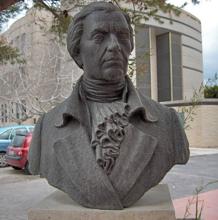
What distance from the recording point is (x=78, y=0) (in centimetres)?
678

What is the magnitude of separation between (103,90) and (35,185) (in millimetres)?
7453

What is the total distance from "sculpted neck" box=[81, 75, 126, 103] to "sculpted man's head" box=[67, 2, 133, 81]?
41mm

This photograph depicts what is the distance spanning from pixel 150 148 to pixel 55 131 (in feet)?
2.08

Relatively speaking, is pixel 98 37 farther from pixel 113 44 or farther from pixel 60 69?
pixel 60 69

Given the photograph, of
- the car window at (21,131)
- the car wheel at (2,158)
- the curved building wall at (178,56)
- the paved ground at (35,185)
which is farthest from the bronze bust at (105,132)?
the curved building wall at (178,56)

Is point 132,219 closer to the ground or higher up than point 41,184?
higher up

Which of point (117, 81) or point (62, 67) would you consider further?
point (62, 67)

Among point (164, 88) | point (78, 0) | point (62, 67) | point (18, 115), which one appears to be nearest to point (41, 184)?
point (78, 0)

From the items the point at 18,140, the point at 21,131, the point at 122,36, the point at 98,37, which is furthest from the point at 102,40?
the point at 21,131

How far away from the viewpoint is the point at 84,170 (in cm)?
252

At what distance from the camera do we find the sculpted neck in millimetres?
2744

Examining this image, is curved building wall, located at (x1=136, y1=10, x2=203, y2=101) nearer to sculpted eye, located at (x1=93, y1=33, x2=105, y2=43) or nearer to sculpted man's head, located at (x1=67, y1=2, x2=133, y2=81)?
sculpted man's head, located at (x1=67, y1=2, x2=133, y2=81)

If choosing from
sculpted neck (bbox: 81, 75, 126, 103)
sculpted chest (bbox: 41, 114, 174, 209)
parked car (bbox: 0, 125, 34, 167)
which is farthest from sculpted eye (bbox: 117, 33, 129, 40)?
parked car (bbox: 0, 125, 34, 167)

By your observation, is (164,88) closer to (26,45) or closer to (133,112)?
(26,45)
